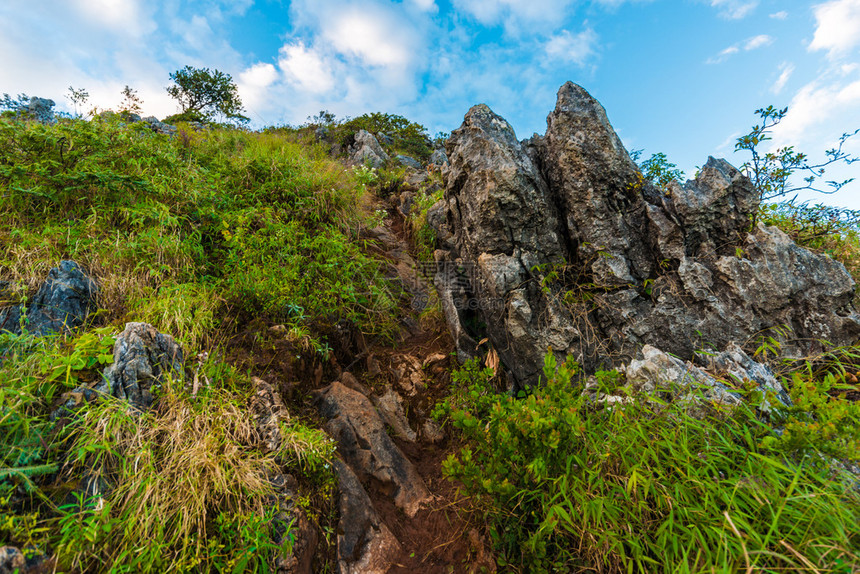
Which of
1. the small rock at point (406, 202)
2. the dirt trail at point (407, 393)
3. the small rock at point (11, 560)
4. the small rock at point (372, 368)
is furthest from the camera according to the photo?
the small rock at point (406, 202)

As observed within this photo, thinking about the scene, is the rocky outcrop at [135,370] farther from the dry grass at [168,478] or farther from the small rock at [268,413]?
the small rock at [268,413]

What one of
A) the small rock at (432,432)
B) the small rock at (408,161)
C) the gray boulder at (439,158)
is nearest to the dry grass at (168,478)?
the small rock at (432,432)

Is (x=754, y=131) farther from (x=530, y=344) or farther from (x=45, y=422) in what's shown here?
(x=45, y=422)

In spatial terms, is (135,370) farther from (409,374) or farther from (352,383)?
(409,374)

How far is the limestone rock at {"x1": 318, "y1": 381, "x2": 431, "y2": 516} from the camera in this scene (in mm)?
3230

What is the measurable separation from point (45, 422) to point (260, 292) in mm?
2039

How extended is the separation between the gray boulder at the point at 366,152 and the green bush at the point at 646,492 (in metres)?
9.53

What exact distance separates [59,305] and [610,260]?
552cm

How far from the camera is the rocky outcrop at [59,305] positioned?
298cm

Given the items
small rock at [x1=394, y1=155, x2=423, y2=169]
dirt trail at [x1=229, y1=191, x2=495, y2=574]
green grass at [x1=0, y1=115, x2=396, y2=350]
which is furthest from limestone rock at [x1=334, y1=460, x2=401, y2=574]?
small rock at [x1=394, y1=155, x2=423, y2=169]

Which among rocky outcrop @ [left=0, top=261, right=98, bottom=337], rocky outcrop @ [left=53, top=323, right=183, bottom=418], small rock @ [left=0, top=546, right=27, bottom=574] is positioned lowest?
small rock @ [left=0, top=546, right=27, bottom=574]

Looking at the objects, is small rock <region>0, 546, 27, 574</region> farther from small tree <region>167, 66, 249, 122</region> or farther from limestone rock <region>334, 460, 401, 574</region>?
small tree <region>167, 66, 249, 122</region>

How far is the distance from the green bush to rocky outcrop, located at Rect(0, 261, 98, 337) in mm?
3466

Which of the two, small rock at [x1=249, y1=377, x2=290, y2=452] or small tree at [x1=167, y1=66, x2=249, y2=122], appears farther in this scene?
small tree at [x1=167, y1=66, x2=249, y2=122]
